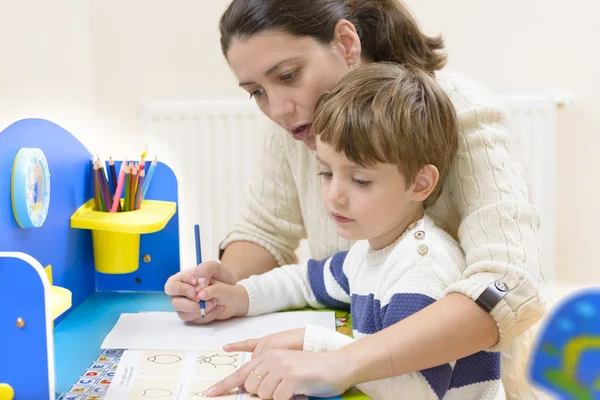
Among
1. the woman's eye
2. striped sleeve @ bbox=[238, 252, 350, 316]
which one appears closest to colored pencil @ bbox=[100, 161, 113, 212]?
striped sleeve @ bbox=[238, 252, 350, 316]

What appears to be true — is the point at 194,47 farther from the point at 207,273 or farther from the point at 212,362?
the point at 212,362

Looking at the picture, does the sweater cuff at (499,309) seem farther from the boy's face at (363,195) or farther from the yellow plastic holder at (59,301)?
the yellow plastic holder at (59,301)

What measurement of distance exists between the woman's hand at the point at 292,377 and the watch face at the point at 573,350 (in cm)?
54

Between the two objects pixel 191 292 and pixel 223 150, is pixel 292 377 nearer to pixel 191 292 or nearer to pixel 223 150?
pixel 191 292

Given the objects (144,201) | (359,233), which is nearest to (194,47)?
(144,201)

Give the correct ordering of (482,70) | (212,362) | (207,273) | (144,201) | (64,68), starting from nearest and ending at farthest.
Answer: (212,362) → (207,273) → (144,201) → (64,68) → (482,70)

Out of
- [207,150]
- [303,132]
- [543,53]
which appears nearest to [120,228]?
[303,132]

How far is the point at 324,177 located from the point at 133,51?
1575 mm

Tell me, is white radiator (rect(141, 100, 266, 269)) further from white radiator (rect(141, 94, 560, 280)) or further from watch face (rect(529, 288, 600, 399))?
watch face (rect(529, 288, 600, 399))

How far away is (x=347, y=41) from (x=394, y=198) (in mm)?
281

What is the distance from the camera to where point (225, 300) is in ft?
3.40

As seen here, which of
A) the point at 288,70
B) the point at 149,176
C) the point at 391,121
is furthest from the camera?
the point at 149,176

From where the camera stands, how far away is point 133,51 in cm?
229

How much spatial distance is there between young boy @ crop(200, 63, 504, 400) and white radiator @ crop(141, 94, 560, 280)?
4.55ft
